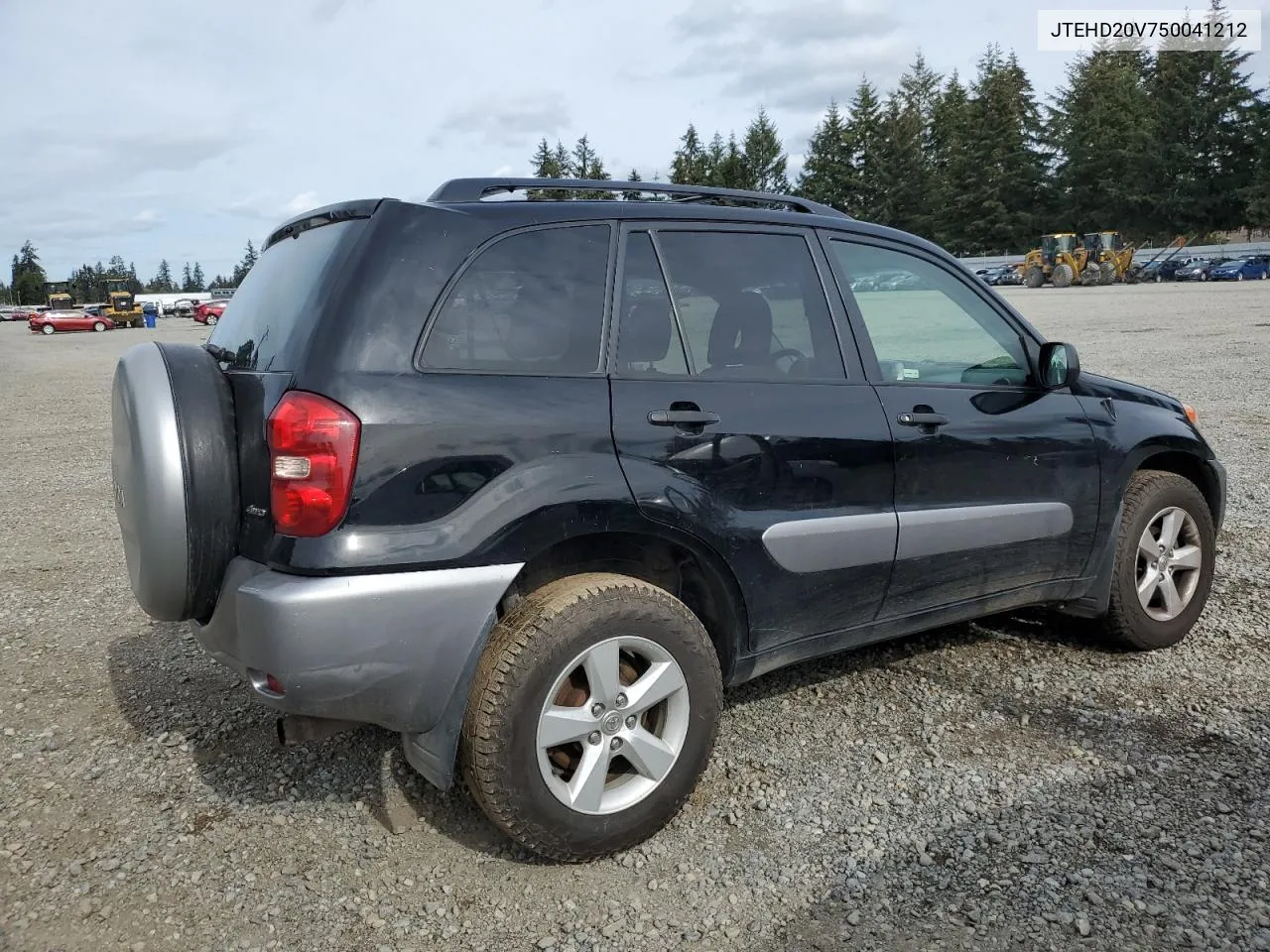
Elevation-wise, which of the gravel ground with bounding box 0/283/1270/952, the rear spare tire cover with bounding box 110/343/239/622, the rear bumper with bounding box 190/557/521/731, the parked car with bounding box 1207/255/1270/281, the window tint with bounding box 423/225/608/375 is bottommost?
the gravel ground with bounding box 0/283/1270/952

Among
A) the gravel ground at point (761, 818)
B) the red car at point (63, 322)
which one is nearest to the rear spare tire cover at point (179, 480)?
the gravel ground at point (761, 818)

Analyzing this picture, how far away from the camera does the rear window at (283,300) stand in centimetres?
269

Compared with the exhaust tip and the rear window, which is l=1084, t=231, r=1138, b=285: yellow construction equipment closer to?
the rear window

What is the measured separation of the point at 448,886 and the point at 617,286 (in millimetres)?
1777

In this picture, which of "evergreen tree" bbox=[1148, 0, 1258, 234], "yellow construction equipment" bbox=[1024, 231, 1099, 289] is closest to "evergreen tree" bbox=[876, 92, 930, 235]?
"evergreen tree" bbox=[1148, 0, 1258, 234]

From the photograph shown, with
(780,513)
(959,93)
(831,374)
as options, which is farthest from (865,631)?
(959,93)

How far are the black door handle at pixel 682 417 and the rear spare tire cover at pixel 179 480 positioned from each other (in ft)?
3.83

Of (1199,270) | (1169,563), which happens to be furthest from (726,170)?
(1169,563)

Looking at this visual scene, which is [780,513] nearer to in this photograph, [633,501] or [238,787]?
[633,501]

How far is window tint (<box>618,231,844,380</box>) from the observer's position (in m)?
3.07

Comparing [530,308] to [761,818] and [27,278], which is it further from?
[27,278]

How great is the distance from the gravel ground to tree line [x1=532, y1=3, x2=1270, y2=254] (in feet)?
182

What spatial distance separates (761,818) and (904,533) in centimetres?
105

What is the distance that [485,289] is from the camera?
9.11 feet
